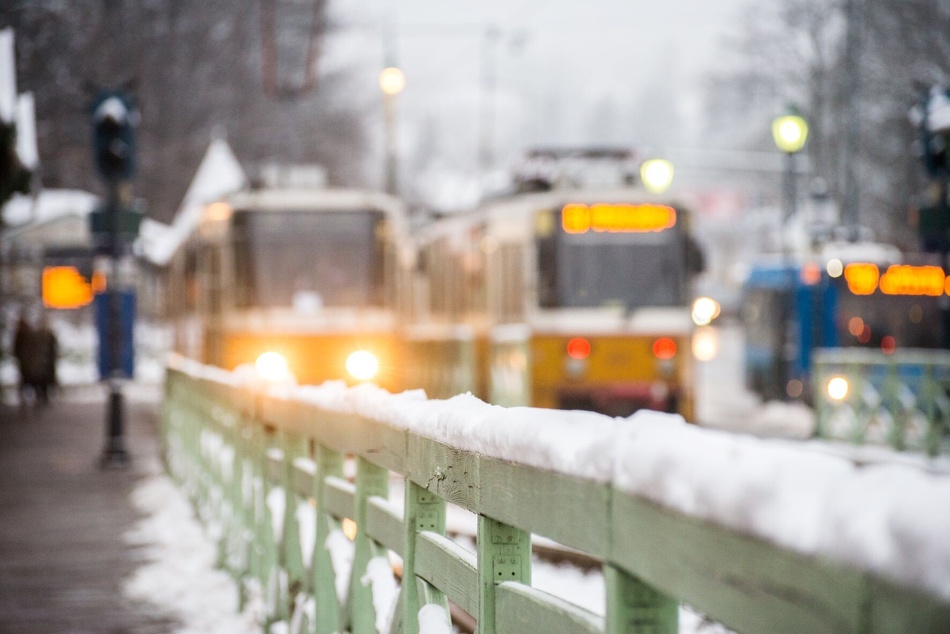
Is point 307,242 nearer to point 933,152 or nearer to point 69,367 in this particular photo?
point 933,152

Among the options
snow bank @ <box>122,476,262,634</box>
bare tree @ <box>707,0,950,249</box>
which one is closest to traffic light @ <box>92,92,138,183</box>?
snow bank @ <box>122,476,262,634</box>

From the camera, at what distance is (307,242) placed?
19438mm

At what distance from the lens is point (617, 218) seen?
19.8 meters

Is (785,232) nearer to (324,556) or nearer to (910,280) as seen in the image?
(910,280)

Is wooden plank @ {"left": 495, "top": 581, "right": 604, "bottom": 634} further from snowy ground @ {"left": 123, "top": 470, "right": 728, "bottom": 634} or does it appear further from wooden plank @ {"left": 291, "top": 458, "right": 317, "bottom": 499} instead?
wooden plank @ {"left": 291, "top": 458, "right": 317, "bottom": 499}

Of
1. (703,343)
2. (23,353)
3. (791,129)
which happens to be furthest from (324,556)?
(703,343)

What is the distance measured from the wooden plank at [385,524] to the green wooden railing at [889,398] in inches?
595

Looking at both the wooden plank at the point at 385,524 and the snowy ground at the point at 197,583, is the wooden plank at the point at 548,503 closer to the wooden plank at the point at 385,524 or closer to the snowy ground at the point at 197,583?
the wooden plank at the point at 385,524

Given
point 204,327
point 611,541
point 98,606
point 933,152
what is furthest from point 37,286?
point 611,541

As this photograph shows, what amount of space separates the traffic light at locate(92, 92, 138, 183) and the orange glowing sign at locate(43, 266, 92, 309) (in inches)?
579

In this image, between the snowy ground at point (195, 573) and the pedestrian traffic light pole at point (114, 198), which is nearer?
the snowy ground at point (195, 573)

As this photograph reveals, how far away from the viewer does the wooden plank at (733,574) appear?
1.83 meters

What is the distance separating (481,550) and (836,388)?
57.7 ft

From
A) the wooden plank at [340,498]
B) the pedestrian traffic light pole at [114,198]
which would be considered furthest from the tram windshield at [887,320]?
the wooden plank at [340,498]
